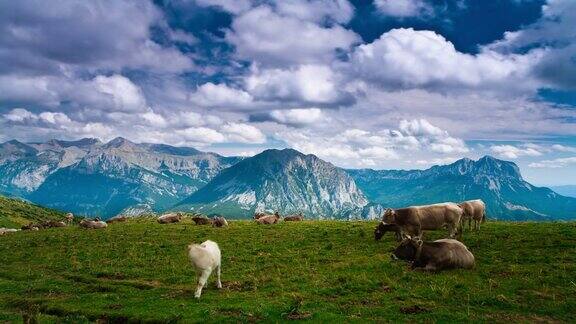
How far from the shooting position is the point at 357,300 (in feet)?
63.2

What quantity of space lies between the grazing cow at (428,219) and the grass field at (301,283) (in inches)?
57.5

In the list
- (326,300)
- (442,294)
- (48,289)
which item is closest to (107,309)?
(48,289)

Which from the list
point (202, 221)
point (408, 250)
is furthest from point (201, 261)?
point (202, 221)

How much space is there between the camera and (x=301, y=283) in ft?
74.1

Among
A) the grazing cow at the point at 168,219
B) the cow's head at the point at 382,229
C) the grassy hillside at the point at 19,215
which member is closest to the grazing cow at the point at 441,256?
the cow's head at the point at 382,229

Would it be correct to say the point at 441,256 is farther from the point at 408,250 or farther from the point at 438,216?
the point at 438,216

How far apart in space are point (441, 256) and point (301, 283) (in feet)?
26.7

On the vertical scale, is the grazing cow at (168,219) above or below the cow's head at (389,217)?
below

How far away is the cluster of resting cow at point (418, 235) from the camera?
2120 cm

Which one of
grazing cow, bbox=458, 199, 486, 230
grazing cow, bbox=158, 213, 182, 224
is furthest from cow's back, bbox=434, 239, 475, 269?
grazing cow, bbox=158, 213, 182, 224

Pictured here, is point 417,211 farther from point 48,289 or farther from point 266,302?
point 48,289

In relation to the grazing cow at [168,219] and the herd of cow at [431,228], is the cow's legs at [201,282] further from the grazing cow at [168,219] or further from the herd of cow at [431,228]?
the grazing cow at [168,219]

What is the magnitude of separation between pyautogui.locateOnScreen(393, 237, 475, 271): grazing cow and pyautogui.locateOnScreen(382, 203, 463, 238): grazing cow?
8.43 m

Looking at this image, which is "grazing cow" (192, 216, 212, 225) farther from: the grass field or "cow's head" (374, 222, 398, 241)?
"cow's head" (374, 222, 398, 241)
